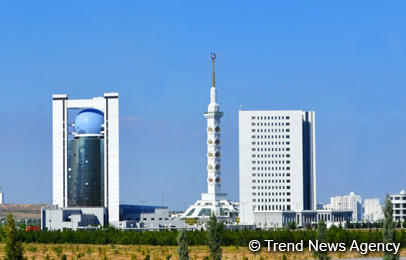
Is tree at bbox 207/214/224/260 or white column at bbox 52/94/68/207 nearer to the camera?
tree at bbox 207/214/224/260

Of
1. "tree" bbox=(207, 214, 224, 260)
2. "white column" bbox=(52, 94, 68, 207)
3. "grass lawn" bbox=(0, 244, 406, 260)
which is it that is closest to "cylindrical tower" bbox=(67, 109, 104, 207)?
"white column" bbox=(52, 94, 68, 207)

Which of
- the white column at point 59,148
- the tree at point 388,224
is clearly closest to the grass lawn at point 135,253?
the tree at point 388,224

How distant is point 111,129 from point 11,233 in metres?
117

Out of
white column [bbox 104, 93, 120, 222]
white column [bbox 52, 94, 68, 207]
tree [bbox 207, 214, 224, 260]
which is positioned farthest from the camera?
white column [bbox 52, 94, 68, 207]

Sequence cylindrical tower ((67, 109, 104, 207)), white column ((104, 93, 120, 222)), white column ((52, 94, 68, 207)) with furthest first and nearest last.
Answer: white column ((52, 94, 68, 207))
cylindrical tower ((67, 109, 104, 207))
white column ((104, 93, 120, 222))

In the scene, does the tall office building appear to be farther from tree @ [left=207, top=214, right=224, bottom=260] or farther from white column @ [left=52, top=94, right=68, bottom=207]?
tree @ [left=207, top=214, right=224, bottom=260]

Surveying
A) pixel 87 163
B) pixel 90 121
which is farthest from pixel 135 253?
pixel 90 121

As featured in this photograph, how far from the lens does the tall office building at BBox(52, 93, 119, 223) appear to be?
595 feet

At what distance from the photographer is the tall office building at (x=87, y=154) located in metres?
181

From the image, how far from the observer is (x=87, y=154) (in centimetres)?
18500

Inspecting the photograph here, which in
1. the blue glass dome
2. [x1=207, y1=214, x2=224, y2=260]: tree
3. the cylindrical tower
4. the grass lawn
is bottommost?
the grass lawn

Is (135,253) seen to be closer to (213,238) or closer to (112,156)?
(213,238)

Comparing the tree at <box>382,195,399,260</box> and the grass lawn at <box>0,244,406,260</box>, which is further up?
the tree at <box>382,195,399,260</box>

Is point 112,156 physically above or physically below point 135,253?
above
